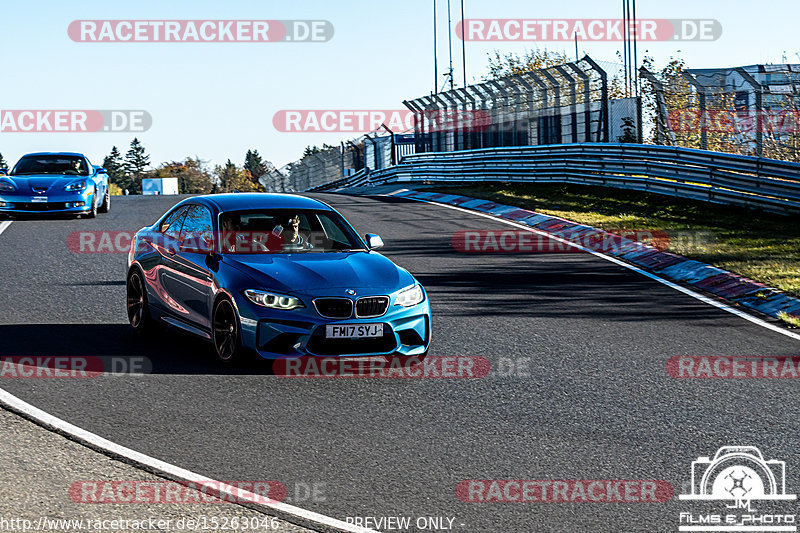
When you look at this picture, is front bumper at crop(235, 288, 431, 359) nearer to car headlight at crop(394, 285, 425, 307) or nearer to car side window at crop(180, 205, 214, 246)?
car headlight at crop(394, 285, 425, 307)

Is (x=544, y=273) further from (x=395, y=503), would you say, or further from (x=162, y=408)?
(x=395, y=503)

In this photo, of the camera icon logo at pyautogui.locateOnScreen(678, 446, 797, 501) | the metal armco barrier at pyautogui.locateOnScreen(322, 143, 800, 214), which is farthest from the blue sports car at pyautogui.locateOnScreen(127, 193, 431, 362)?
the metal armco barrier at pyautogui.locateOnScreen(322, 143, 800, 214)

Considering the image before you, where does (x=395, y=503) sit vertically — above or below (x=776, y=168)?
below

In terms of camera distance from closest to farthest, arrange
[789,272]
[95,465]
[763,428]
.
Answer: [95,465] < [763,428] < [789,272]

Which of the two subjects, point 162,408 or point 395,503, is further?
point 162,408

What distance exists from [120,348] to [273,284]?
1921 mm

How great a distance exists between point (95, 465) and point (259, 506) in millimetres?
1163

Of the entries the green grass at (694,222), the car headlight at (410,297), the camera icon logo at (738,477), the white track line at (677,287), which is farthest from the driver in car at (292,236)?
the green grass at (694,222)

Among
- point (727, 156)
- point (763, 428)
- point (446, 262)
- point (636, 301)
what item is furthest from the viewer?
point (727, 156)

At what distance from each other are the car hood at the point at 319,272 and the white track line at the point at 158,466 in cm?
203

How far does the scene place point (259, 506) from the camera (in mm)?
5082

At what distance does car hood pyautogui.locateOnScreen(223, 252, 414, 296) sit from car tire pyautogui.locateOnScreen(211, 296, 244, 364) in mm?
335

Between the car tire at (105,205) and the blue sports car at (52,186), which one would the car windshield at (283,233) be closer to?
the blue sports car at (52,186)

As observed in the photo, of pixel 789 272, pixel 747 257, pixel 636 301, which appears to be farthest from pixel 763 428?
pixel 747 257
